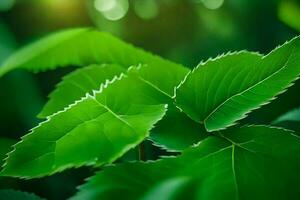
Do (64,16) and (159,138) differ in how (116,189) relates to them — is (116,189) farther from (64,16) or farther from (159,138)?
(64,16)

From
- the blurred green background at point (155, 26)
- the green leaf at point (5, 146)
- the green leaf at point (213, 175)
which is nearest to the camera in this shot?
the green leaf at point (213, 175)

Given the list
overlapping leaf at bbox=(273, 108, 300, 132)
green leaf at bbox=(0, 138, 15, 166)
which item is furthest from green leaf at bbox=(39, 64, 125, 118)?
overlapping leaf at bbox=(273, 108, 300, 132)

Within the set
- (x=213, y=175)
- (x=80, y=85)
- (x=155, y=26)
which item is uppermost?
(x=155, y=26)

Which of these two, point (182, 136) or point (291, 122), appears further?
point (291, 122)

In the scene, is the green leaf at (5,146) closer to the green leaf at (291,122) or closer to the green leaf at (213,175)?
the green leaf at (213,175)

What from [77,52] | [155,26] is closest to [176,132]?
[77,52]

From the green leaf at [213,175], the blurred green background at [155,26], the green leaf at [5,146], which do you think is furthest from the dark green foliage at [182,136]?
the blurred green background at [155,26]

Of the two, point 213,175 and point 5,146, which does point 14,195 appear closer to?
point 5,146
